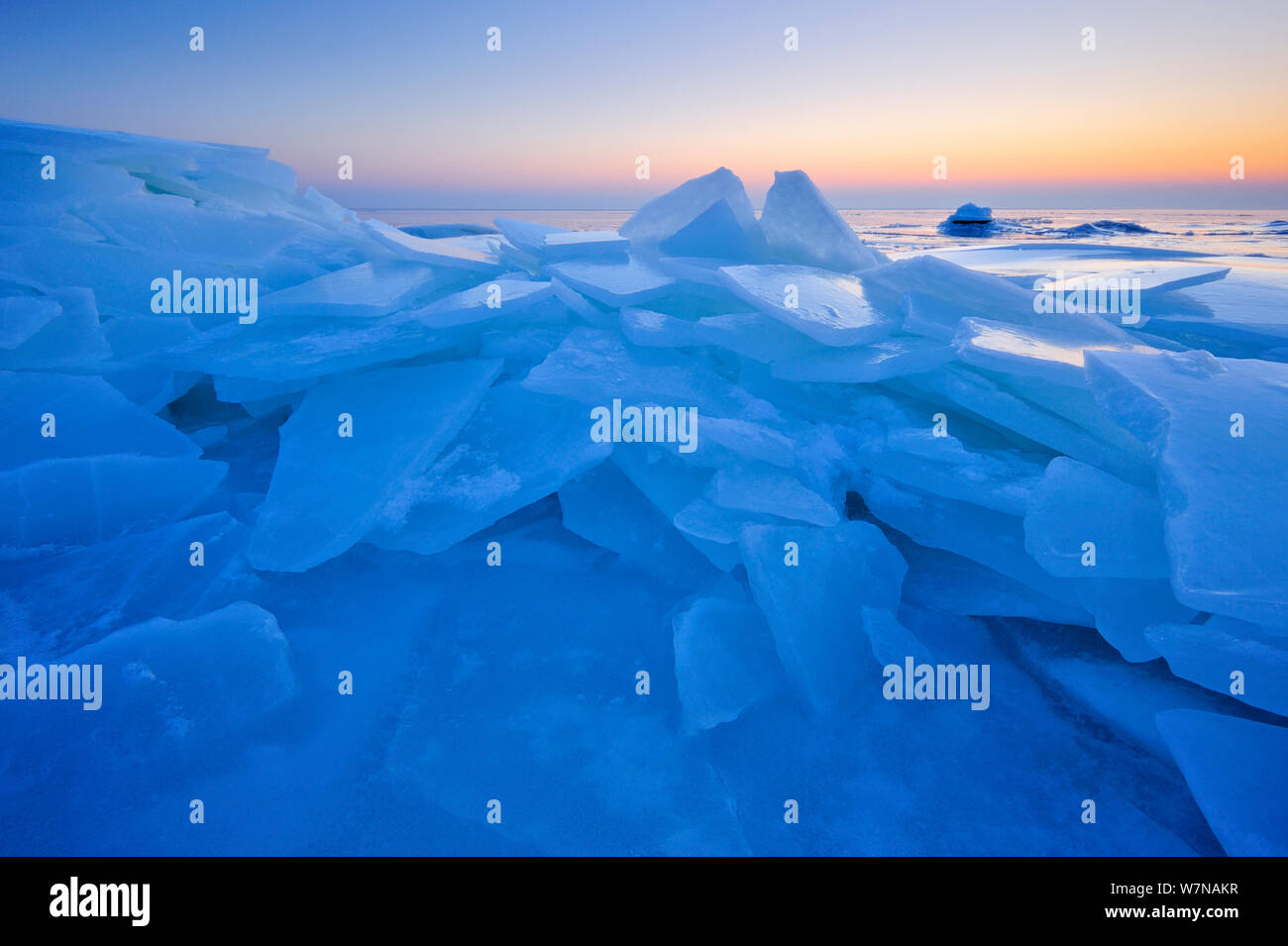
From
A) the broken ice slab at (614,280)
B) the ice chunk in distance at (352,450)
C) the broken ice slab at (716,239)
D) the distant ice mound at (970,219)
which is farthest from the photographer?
the distant ice mound at (970,219)

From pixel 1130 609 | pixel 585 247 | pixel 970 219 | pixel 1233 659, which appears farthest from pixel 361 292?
pixel 970 219

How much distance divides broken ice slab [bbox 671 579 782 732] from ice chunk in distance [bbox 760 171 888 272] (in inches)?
86.7

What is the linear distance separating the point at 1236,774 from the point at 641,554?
169cm

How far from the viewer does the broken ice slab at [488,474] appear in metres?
2.34

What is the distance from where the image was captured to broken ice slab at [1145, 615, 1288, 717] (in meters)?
1.59

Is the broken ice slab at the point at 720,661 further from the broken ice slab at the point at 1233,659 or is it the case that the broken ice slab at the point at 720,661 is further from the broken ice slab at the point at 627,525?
the broken ice slab at the point at 1233,659

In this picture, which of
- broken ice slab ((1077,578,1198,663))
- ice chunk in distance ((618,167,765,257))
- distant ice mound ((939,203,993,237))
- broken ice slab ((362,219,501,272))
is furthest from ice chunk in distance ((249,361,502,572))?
distant ice mound ((939,203,993,237))

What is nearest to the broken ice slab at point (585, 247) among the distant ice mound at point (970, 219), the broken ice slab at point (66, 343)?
the broken ice slab at point (66, 343)

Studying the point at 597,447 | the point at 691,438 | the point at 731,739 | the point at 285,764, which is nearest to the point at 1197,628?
the point at 731,739

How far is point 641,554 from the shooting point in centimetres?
245

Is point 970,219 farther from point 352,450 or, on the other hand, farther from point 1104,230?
point 352,450

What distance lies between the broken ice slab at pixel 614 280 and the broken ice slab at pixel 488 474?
1.68 feet
